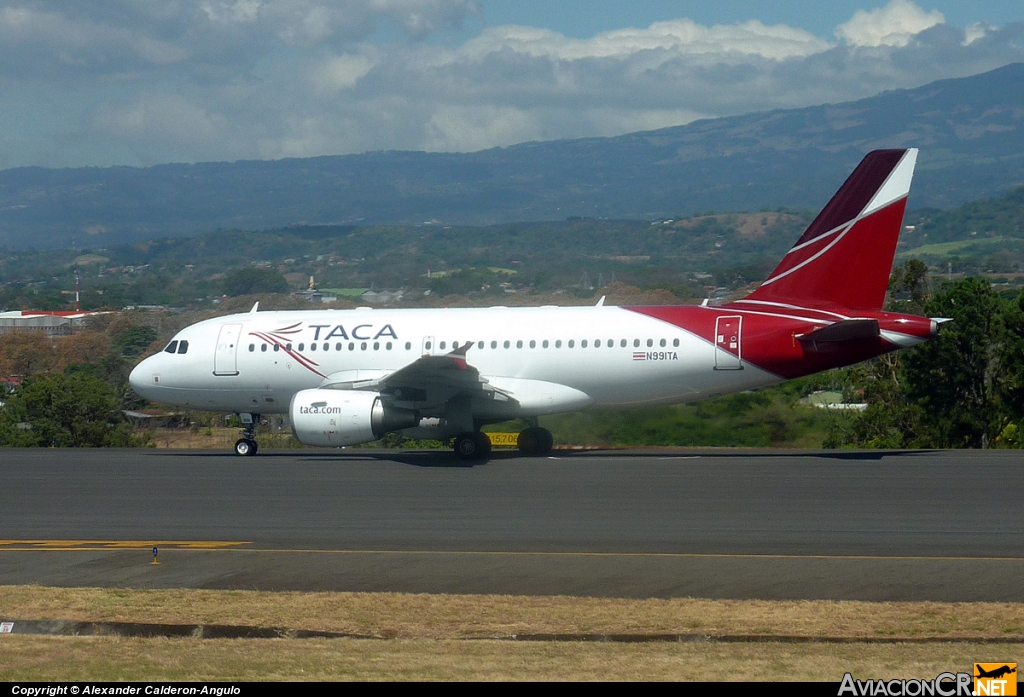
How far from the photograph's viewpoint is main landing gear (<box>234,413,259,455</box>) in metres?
29.1

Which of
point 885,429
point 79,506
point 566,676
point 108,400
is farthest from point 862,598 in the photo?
point 108,400

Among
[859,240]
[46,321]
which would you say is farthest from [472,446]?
[46,321]

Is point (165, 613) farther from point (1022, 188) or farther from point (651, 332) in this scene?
point (1022, 188)

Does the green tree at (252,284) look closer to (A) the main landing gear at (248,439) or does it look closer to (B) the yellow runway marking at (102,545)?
(A) the main landing gear at (248,439)

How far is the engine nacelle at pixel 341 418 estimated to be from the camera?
25.5m

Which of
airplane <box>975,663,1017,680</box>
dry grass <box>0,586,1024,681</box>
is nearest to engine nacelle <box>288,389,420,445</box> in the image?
dry grass <box>0,586,1024,681</box>

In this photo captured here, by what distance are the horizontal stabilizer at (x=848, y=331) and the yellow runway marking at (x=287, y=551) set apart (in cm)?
1118

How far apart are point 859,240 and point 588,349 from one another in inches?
244

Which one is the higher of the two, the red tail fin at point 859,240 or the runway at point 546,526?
the red tail fin at point 859,240

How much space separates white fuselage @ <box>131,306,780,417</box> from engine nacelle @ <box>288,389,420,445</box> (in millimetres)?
1782

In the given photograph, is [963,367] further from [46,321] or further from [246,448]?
[46,321]

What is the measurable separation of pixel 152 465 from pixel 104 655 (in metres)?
17.6

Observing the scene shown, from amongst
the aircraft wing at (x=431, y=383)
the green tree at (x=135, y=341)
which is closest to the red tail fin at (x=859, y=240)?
the aircraft wing at (x=431, y=383)

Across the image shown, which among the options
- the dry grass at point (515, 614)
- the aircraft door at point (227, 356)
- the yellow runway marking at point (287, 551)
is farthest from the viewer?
the aircraft door at point (227, 356)
